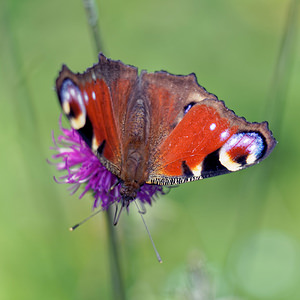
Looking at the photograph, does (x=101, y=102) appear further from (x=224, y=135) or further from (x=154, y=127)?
(x=224, y=135)

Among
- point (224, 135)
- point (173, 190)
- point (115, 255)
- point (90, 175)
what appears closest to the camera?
point (224, 135)

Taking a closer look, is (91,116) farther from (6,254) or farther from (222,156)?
(6,254)

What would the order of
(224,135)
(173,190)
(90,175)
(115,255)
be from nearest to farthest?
1. (224,135)
2. (115,255)
3. (90,175)
4. (173,190)

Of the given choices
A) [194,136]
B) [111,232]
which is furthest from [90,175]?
[194,136]

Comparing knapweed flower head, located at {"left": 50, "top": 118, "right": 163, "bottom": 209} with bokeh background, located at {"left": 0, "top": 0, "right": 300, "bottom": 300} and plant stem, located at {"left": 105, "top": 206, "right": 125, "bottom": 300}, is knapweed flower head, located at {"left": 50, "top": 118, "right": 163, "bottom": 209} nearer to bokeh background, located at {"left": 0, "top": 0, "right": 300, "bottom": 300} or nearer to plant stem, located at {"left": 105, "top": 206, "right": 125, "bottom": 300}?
plant stem, located at {"left": 105, "top": 206, "right": 125, "bottom": 300}

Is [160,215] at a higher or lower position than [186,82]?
lower

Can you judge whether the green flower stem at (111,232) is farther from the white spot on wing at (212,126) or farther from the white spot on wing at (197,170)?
the white spot on wing at (212,126)

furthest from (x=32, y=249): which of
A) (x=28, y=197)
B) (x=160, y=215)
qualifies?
(x=160, y=215)
